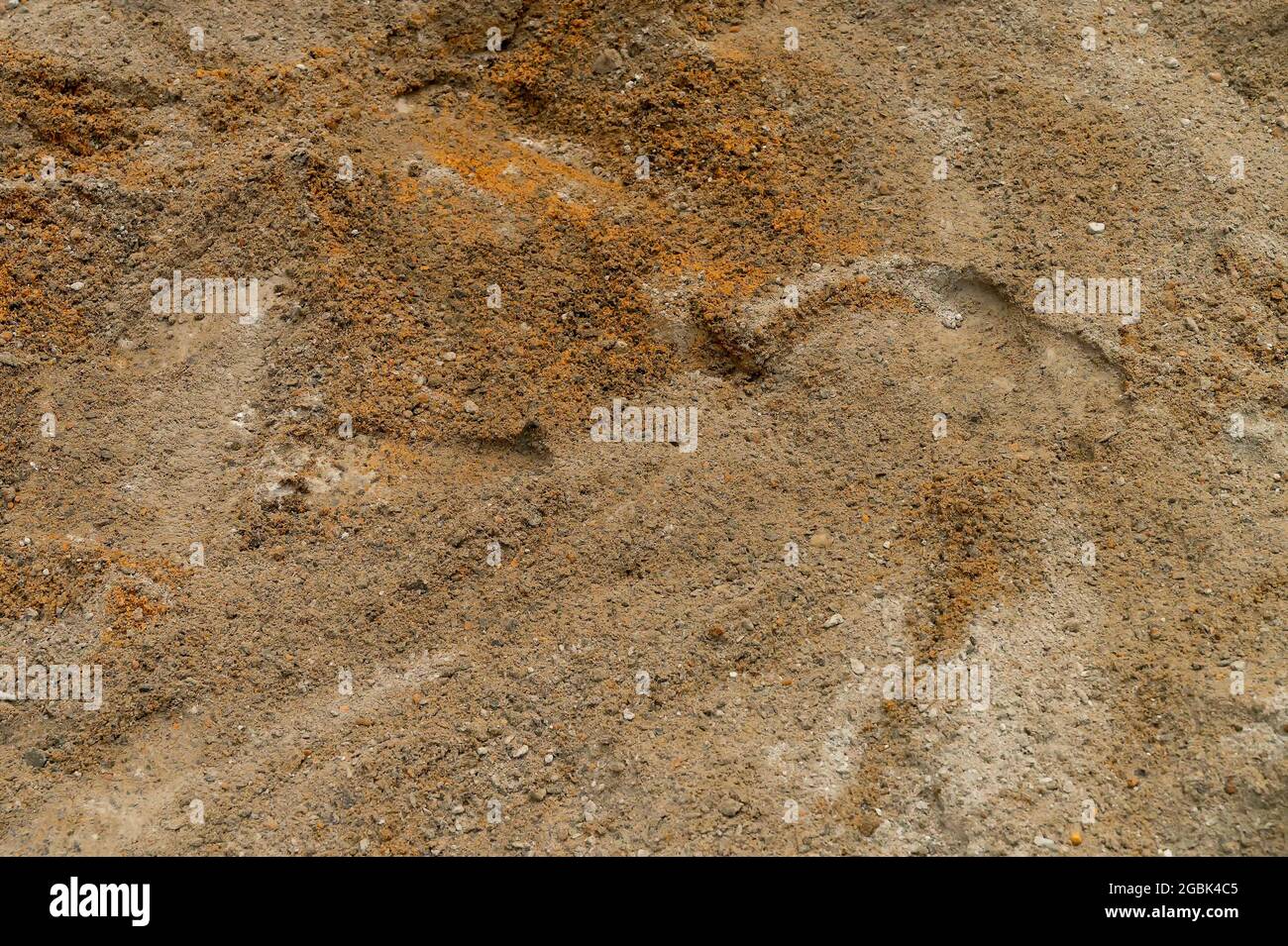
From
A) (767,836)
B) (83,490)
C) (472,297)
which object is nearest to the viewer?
(767,836)

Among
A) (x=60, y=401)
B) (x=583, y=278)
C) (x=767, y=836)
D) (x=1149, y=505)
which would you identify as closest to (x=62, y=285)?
(x=60, y=401)

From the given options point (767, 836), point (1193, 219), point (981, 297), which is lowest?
point (767, 836)

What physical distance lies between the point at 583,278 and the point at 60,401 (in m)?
2.55

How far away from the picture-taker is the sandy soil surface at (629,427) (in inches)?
192

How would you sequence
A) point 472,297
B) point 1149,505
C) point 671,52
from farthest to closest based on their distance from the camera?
point 671,52 → point 472,297 → point 1149,505

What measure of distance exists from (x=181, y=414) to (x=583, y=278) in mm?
2015

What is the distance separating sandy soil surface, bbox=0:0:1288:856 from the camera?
4883mm

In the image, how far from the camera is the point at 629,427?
583 cm

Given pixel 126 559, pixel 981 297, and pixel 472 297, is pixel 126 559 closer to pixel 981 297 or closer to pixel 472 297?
pixel 472 297

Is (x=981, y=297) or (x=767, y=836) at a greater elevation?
(x=981, y=297)

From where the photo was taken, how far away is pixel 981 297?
6012mm

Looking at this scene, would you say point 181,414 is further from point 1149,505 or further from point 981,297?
point 1149,505

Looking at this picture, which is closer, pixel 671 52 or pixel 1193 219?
pixel 1193 219

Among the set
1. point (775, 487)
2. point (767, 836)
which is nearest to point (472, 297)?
point (775, 487)
